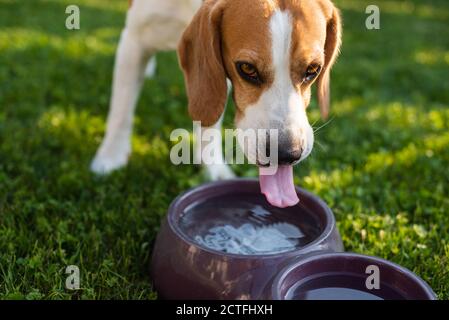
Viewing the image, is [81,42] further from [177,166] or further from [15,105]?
[177,166]

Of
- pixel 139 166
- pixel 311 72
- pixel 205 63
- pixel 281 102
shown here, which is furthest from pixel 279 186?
pixel 139 166

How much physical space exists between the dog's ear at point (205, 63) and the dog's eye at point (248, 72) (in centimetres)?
14

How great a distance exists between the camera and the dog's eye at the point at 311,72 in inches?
96.5

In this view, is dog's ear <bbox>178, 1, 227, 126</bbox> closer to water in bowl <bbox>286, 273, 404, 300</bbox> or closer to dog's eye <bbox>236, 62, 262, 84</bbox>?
dog's eye <bbox>236, 62, 262, 84</bbox>

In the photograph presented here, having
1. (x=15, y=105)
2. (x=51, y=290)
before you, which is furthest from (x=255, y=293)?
(x=15, y=105)

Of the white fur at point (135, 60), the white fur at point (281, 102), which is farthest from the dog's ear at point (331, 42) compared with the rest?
the white fur at point (135, 60)

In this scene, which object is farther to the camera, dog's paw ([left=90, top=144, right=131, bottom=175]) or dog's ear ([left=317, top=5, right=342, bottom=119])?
dog's paw ([left=90, top=144, right=131, bottom=175])

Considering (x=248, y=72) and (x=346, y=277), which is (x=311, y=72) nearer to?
(x=248, y=72)

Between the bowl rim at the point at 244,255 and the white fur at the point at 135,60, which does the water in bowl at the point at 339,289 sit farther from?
the white fur at the point at 135,60

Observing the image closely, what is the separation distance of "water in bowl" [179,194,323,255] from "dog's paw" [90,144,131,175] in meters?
0.85

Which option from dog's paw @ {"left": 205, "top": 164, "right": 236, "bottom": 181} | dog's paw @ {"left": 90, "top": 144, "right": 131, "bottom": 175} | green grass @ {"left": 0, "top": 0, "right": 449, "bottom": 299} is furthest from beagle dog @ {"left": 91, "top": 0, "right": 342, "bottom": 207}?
dog's paw @ {"left": 90, "top": 144, "right": 131, "bottom": 175}

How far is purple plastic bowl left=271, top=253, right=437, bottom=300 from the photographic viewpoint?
2068 millimetres
